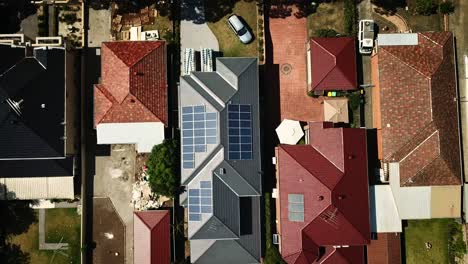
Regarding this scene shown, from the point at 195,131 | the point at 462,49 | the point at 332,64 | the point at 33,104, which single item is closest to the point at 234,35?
the point at 332,64

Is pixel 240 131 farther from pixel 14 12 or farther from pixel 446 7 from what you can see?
pixel 14 12

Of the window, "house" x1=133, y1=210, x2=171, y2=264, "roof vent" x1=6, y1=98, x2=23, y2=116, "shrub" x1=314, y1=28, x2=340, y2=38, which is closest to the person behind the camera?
"roof vent" x1=6, y1=98, x2=23, y2=116

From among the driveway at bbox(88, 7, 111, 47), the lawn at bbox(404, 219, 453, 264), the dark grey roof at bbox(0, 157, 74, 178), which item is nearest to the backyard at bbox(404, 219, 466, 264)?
the lawn at bbox(404, 219, 453, 264)

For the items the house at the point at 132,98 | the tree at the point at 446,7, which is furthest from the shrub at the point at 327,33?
the house at the point at 132,98

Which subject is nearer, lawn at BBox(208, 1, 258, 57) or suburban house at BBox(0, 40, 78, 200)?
suburban house at BBox(0, 40, 78, 200)

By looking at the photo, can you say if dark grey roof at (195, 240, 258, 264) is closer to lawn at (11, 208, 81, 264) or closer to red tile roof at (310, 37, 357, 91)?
lawn at (11, 208, 81, 264)
